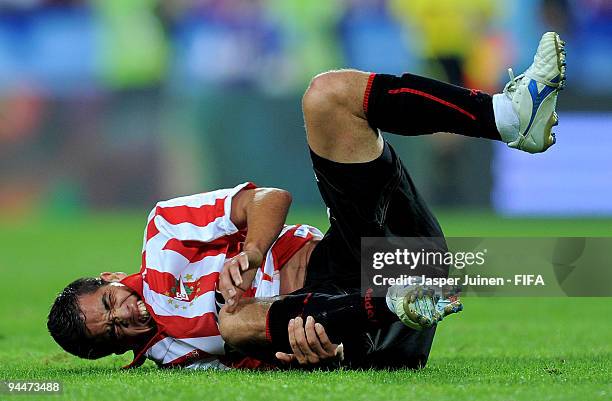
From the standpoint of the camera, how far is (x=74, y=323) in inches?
162

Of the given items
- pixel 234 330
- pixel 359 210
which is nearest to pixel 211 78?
pixel 359 210

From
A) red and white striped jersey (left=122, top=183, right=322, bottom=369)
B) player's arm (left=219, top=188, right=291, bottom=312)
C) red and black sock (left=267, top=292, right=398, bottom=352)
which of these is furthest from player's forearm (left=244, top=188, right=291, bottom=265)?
red and black sock (left=267, top=292, right=398, bottom=352)

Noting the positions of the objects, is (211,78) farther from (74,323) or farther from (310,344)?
(310,344)

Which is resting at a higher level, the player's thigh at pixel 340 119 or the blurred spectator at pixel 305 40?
the blurred spectator at pixel 305 40

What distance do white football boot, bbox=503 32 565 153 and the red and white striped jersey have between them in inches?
44.9

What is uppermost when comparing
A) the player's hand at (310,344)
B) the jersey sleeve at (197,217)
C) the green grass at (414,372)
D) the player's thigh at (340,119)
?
the player's thigh at (340,119)

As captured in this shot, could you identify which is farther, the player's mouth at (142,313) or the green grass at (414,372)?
the player's mouth at (142,313)

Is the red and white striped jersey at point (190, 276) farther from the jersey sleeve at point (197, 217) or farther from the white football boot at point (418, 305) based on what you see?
the white football boot at point (418, 305)

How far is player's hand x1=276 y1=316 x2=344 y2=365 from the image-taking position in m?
3.81

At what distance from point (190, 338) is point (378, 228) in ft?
2.58

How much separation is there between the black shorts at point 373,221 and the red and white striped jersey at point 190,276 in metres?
0.26

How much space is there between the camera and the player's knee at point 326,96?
385 cm

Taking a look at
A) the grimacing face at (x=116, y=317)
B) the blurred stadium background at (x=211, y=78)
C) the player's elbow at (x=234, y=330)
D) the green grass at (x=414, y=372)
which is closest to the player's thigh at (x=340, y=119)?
the player's elbow at (x=234, y=330)

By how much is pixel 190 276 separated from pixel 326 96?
0.86 metres
